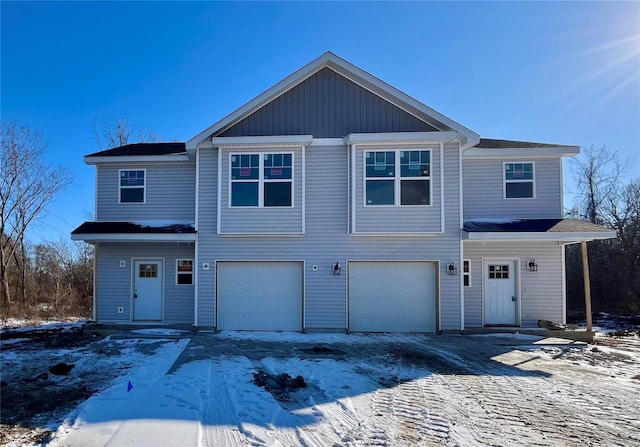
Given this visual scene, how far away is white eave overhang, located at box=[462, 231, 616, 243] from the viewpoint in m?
9.85

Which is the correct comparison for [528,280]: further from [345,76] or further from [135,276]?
[135,276]

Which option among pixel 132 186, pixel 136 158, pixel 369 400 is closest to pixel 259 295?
pixel 132 186

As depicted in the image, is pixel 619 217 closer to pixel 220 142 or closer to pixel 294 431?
pixel 220 142

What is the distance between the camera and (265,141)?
10.8 m

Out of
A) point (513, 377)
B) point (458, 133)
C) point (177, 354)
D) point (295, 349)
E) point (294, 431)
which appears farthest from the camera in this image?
point (458, 133)

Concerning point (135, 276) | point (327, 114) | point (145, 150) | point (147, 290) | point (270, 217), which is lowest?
point (147, 290)

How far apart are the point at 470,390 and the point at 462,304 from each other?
504 cm

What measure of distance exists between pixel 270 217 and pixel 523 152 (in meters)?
7.79

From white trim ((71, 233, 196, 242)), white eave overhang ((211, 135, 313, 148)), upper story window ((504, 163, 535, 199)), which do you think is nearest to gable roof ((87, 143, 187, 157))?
white eave overhang ((211, 135, 313, 148))

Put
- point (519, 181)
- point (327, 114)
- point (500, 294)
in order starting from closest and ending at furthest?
1. point (327, 114)
2. point (500, 294)
3. point (519, 181)

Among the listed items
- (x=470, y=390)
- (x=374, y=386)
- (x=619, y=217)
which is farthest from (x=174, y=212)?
(x=619, y=217)

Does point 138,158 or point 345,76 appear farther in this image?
point 138,158

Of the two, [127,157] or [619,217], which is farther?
[619,217]

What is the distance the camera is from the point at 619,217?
66.0ft
